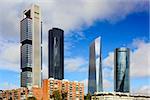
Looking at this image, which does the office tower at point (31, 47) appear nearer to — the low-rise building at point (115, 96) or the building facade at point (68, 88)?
the low-rise building at point (115, 96)

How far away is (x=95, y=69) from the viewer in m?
95.2

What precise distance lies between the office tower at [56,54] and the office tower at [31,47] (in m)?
5.43

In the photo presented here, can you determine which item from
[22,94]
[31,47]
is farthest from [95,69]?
[22,94]

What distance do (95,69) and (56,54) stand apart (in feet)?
66.7

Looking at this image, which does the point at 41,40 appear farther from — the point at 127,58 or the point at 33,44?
the point at 127,58

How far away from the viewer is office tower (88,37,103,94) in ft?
309

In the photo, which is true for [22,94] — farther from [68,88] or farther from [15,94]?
[68,88]

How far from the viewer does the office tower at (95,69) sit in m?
94.2

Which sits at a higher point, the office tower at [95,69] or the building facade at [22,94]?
the office tower at [95,69]

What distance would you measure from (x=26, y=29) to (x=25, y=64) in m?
11.0

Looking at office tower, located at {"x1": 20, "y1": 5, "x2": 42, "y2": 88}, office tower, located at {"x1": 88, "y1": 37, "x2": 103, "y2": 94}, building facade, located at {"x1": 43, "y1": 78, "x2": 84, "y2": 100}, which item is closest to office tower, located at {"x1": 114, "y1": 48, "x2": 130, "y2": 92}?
office tower, located at {"x1": 88, "y1": 37, "x2": 103, "y2": 94}

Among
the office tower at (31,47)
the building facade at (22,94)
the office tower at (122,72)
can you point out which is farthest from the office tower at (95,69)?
the building facade at (22,94)

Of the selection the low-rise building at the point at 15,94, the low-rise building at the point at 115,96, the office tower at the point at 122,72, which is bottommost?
the low-rise building at the point at 115,96

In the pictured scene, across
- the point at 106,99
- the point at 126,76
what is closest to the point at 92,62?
the point at 126,76
